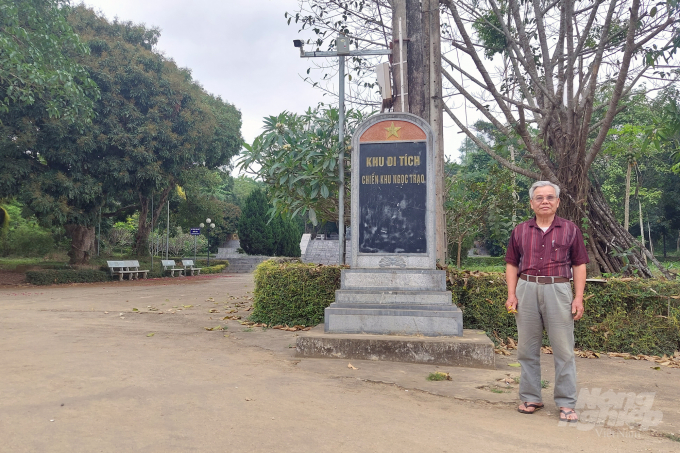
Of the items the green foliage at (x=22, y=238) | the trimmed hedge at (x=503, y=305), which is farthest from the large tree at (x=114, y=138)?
the trimmed hedge at (x=503, y=305)

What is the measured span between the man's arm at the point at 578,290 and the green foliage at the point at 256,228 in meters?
30.8

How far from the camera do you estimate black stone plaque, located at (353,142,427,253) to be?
6645 millimetres

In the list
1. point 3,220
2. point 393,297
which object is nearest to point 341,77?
point 393,297

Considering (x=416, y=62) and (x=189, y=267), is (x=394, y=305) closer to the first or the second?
(x=416, y=62)

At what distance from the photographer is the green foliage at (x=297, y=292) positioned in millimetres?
8008

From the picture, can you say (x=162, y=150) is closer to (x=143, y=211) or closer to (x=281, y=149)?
(x=143, y=211)

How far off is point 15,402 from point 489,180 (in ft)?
33.4

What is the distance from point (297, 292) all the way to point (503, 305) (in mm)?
3059

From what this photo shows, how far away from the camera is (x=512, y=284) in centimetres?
410

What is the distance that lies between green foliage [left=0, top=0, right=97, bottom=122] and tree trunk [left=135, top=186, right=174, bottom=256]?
773cm

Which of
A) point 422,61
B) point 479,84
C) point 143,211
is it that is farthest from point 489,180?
point 143,211

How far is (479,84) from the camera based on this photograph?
33.1 ft

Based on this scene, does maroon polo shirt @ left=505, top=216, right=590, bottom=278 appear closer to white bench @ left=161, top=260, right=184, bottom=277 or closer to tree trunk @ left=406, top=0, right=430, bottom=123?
tree trunk @ left=406, top=0, right=430, bottom=123

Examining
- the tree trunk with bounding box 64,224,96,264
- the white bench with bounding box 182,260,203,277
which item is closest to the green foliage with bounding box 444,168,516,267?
the tree trunk with bounding box 64,224,96,264
